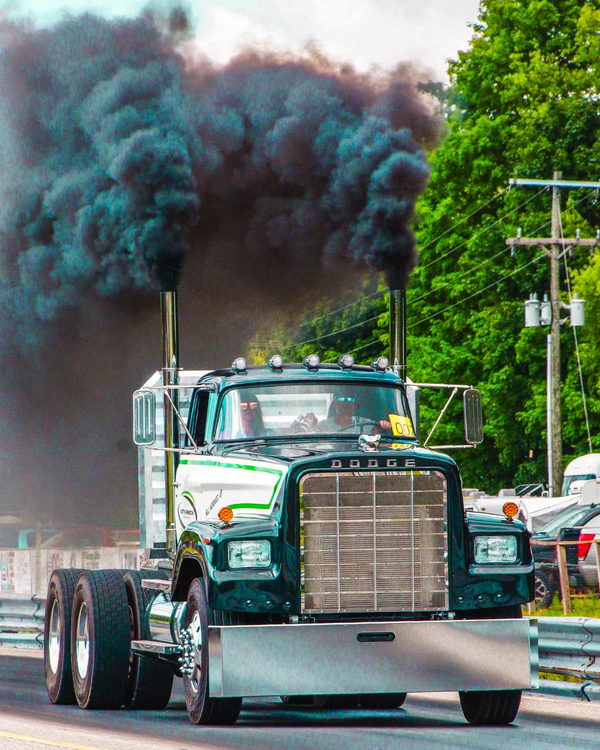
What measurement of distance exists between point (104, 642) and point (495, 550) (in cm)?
339

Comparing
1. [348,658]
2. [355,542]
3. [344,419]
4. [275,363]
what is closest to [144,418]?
[275,363]

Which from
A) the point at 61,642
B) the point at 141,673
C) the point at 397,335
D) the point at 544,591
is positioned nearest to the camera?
the point at 141,673

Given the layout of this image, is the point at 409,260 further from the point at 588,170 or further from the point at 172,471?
the point at 588,170

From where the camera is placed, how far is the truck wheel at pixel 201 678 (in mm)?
10789

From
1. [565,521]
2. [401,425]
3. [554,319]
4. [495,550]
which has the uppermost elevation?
[554,319]

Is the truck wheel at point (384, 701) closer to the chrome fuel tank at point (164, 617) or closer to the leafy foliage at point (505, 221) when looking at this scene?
the chrome fuel tank at point (164, 617)

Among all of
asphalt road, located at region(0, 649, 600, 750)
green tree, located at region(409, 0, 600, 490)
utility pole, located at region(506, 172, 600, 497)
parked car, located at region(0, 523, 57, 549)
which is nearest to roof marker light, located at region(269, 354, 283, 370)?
asphalt road, located at region(0, 649, 600, 750)

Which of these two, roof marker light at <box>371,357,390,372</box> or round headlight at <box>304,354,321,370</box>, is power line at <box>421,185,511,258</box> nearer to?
roof marker light at <box>371,357,390,372</box>

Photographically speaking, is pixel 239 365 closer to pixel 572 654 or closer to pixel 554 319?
pixel 572 654

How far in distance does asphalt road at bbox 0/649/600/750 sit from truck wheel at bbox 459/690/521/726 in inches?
3.9

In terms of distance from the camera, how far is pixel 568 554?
24.1 m

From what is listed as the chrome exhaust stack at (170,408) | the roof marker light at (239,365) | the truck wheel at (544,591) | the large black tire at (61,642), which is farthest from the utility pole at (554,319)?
the roof marker light at (239,365)

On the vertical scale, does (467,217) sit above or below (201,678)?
above

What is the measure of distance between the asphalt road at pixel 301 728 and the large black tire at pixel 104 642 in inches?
7.5
